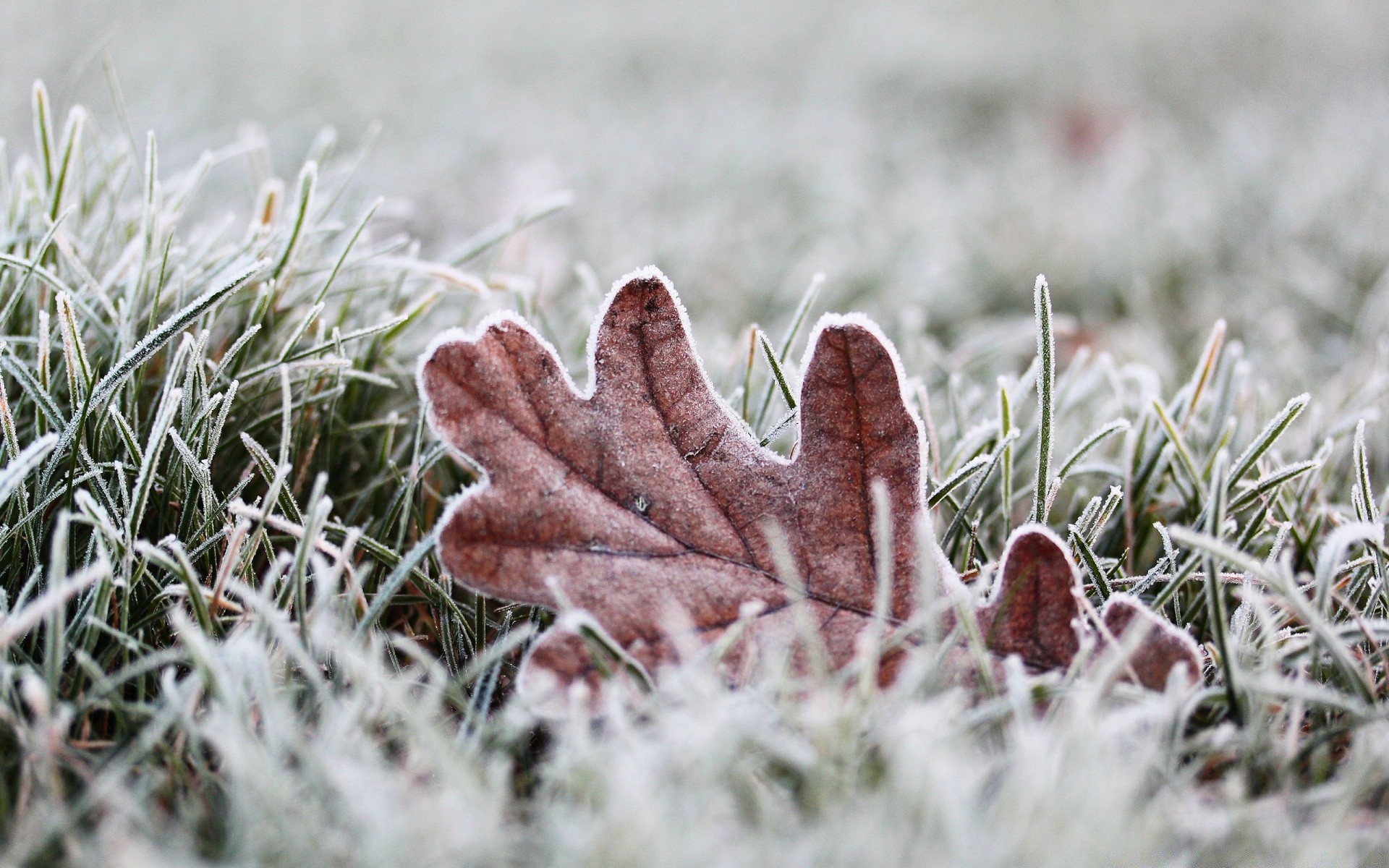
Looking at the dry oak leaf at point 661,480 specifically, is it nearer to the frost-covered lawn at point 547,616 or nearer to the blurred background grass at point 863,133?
the frost-covered lawn at point 547,616

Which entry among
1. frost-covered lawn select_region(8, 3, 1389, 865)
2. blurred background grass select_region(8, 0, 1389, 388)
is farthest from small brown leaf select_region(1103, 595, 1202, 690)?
blurred background grass select_region(8, 0, 1389, 388)

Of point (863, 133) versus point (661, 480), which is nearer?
point (661, 480)

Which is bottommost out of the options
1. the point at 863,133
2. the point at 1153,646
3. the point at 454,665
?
the point at 454,665

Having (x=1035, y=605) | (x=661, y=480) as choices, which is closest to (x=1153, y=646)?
(x=1035, y=605)

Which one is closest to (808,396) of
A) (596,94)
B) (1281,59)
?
(596,94)

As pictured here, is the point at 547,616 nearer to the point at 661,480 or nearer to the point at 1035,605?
the point at 661,480

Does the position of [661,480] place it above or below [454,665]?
above

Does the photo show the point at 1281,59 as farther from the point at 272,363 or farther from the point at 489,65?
the point at 272,363
